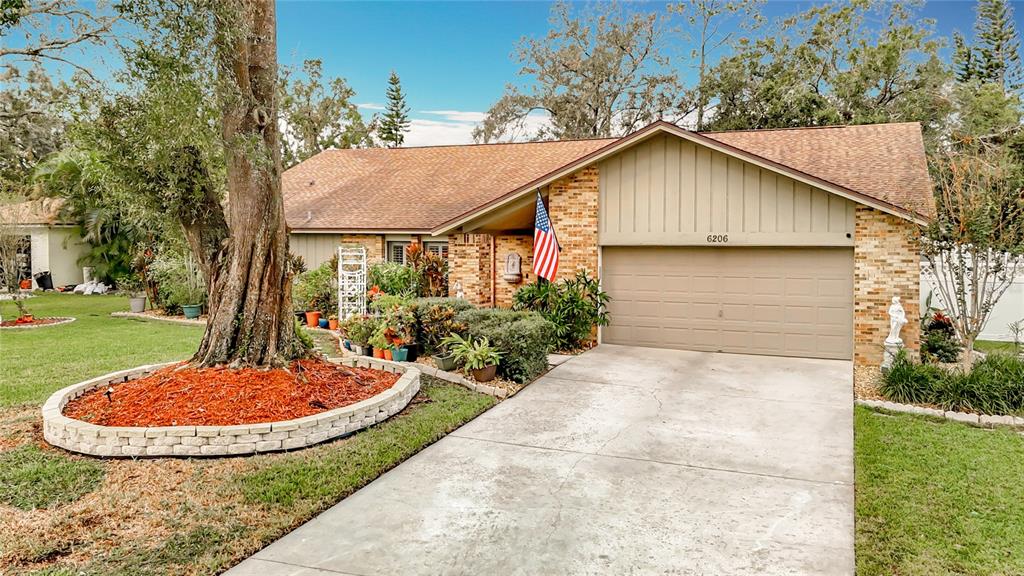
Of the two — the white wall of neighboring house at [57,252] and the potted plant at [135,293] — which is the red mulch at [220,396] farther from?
the white wall of neighboring house at [57,252]

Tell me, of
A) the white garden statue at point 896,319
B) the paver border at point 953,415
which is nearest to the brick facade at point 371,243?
the white garden statue at point 896,319

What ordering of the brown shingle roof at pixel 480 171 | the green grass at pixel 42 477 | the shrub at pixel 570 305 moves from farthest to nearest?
the brown shingle roof at pixel 480 171, the shrub at pixel 570 305, the green grass at pixel 42 477

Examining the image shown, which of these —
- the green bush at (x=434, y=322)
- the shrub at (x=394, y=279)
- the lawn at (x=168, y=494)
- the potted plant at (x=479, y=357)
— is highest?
the shrub at (x=394, y=279)

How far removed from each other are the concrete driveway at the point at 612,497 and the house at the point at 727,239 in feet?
9.59

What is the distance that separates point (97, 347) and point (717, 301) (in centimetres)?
1132

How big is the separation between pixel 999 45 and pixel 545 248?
2861cm

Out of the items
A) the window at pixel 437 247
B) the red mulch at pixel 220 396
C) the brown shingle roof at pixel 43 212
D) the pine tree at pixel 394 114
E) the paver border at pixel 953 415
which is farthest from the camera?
the pine tree at pixel 394 114

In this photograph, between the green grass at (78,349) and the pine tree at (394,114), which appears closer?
the green grass at (78,349)

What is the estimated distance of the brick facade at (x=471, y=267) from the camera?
1372cm

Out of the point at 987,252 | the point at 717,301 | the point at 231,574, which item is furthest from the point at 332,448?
the point at 987,252

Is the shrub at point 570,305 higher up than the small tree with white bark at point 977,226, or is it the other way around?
the small tree with white bark at point 977,226

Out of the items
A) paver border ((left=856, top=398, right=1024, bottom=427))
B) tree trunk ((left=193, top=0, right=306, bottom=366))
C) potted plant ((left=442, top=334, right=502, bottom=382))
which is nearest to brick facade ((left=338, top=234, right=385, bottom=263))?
potted plant ((left=442, top=334, right=502, bottom=382))

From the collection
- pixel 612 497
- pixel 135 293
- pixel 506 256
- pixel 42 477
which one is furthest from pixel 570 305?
pixel 135 293

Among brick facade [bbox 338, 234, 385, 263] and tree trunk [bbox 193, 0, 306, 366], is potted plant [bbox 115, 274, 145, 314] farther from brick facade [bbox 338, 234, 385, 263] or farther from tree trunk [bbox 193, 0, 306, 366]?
tree trunk [bbox 193, 0, 306, 366]
